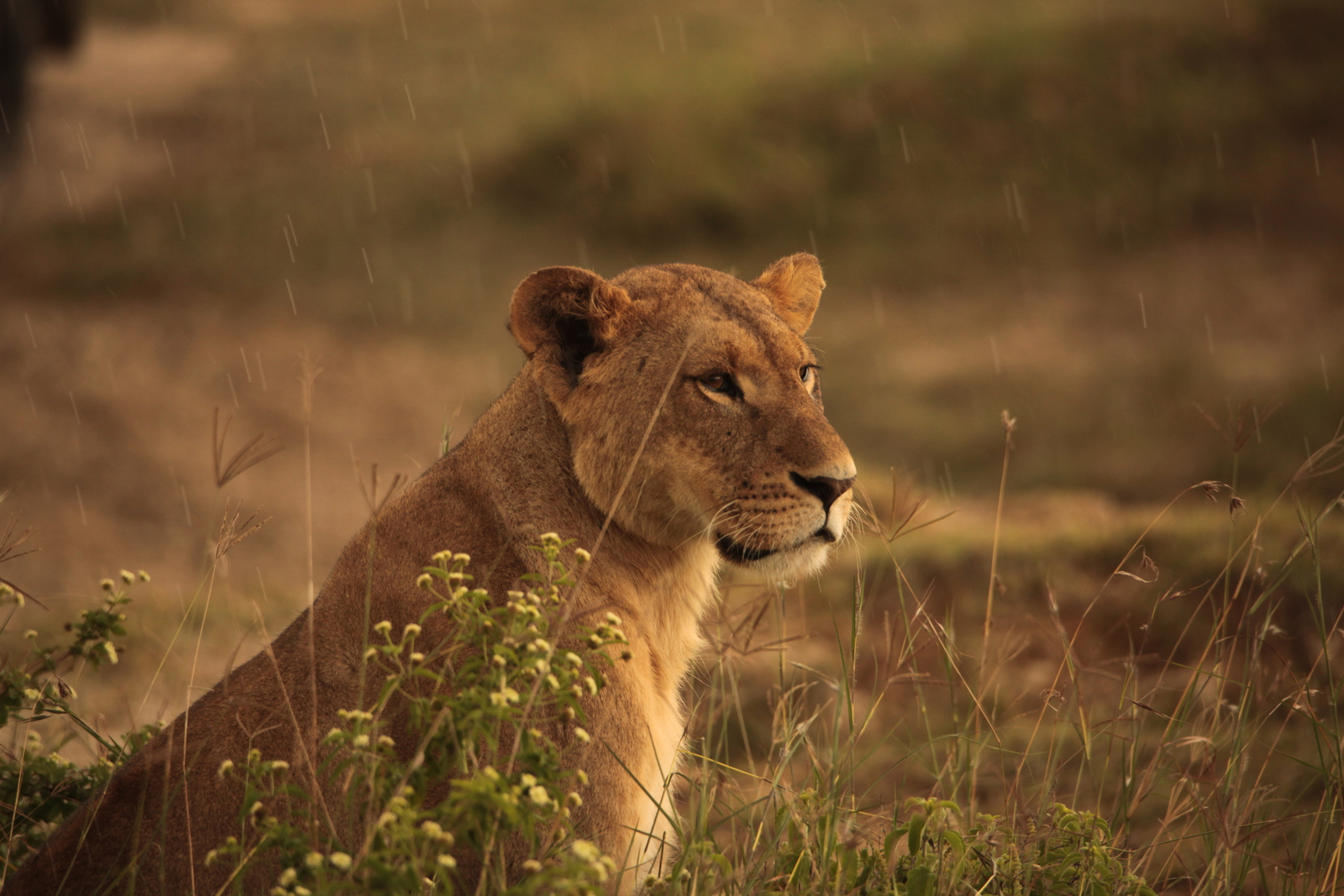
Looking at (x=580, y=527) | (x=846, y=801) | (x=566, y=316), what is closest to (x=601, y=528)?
(x=580, y=527)

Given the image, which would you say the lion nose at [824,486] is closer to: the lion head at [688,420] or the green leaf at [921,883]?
the lion head at [688,420]

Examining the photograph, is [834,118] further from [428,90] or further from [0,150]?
[0,150]

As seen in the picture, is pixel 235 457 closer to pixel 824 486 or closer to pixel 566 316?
pixel 566 316

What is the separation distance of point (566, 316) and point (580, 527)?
25.0 inches

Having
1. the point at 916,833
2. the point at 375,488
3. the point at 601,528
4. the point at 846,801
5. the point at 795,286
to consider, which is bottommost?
the point at 846,801

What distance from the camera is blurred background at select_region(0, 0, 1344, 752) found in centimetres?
1388

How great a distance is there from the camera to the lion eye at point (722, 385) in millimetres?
3594

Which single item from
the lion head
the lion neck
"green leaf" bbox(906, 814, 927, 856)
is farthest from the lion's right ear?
"green leaf" bbox(906, 814, 927, 856)

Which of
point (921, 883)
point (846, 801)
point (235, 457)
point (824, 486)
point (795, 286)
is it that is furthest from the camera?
point (795, 286)

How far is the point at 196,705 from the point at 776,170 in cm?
1805

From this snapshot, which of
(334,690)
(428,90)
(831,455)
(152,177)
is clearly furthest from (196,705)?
(428,90)

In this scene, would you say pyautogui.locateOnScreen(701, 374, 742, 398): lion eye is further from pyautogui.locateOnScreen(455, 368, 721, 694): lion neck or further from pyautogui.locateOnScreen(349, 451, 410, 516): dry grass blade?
pyautogui.locateOnScreen(349, 451, 410, 516): dry grass blade

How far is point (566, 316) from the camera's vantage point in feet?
12.0

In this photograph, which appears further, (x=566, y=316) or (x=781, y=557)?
(x=566, y=316)
